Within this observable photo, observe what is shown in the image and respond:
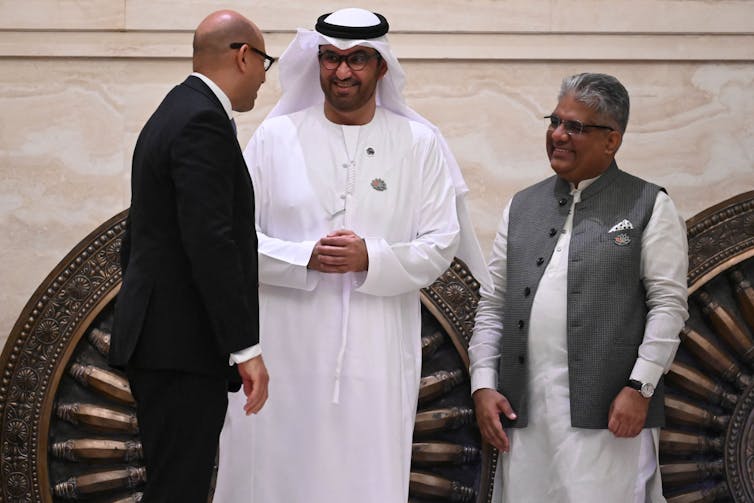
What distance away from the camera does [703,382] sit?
173 inches

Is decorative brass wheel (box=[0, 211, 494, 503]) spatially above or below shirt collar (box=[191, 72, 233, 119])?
below

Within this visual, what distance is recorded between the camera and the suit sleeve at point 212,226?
2967mm

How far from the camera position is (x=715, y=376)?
444 cm

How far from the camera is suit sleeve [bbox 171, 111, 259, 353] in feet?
9.73

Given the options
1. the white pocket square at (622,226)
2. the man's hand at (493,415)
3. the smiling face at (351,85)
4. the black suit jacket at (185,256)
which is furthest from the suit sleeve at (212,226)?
the white pocket square at (622,226)

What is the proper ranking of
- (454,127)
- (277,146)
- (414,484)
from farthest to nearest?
(454,127), (414,484), (277,146)

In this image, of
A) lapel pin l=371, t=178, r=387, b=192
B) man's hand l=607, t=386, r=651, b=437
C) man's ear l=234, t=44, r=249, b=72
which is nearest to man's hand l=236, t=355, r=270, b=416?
A: man's ear l=234, t=44, r=249, b=72

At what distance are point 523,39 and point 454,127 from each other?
425 millimetres

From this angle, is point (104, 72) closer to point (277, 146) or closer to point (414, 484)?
point (277, 146)

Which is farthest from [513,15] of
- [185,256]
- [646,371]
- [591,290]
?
[185,256]

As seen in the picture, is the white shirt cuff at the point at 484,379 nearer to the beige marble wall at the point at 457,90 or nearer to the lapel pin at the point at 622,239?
the lapel pin at the point at 622,239

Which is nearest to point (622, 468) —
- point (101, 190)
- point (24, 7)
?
point (101, 190)

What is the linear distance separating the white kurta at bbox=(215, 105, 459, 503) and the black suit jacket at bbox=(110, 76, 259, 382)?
617mm

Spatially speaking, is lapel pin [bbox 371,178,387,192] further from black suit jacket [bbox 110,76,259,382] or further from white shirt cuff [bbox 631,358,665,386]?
white shirt cuff [bbox 631,358,665,386]
